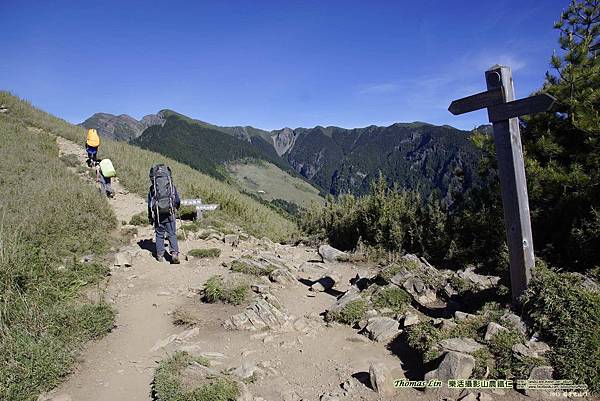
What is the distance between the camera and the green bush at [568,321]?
3.62 m

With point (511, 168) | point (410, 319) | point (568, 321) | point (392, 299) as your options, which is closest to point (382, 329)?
point (410, 319)

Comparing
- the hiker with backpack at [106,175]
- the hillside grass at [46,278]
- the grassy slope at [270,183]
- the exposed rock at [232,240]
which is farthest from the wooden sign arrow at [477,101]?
the grassy slope at [270,183]

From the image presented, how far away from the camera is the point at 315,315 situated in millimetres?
6098

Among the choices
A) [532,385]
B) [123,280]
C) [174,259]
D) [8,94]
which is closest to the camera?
[532,385]

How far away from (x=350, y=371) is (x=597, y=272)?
396 cm

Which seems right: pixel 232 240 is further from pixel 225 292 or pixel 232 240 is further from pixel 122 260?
pixel 225 292

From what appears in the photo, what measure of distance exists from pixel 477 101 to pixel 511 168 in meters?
0.94

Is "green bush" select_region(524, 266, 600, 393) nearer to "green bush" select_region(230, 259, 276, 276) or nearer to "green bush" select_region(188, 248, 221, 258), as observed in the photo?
"green bush" select_region(230, 259, 276, 276)

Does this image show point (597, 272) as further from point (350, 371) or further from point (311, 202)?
point (311, 202)

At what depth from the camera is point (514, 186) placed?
15.9 feet

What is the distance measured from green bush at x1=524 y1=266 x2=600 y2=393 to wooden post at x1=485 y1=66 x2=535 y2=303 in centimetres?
19

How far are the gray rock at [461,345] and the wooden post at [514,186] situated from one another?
3.50 feet

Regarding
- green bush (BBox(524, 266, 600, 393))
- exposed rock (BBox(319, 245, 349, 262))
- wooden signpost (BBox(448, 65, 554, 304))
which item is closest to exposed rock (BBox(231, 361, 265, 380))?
green bush (BBox(524, 266, 600, 393))

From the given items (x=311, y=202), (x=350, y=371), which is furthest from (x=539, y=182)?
(x=311, y=202)
